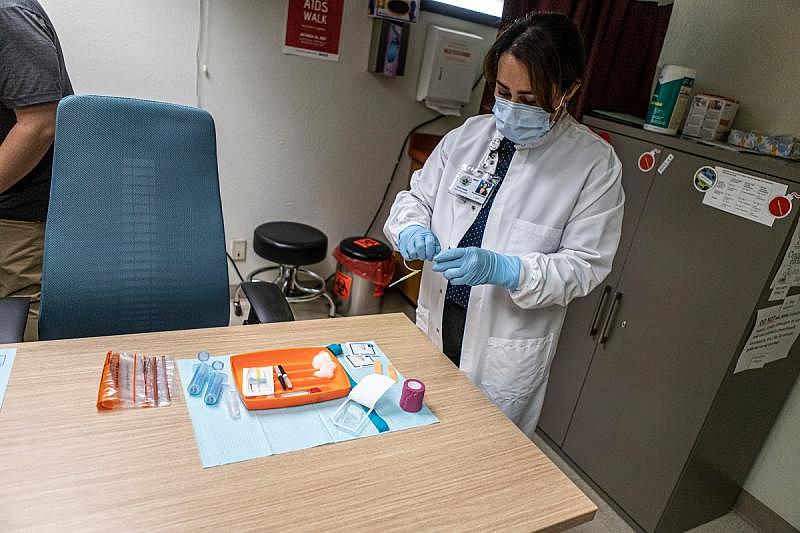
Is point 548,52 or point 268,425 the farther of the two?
point 548,52

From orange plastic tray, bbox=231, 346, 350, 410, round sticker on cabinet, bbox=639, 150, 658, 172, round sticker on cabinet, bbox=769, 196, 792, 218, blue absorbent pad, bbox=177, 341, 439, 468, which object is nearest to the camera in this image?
blue absorbent pad, bbox=177, 341, 439, 468

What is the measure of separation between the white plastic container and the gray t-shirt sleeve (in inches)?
74.5

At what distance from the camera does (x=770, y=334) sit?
5.24 ft

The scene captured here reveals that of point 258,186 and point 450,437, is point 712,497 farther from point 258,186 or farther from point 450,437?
point 258,186

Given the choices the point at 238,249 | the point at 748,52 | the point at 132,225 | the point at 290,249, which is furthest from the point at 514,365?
Answer: the point at 238,249

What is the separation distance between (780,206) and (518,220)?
2.56 ft

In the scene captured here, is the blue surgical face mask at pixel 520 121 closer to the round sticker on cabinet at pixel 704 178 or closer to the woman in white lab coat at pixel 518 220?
the woman in white lab coat at pixel 518 220

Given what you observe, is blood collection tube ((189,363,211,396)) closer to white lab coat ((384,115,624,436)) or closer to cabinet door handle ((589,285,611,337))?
white lab coat ((384,115,624,436))

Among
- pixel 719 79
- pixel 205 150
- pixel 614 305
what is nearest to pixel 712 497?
pixel 614 305

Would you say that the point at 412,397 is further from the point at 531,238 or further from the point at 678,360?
the point at 678,360

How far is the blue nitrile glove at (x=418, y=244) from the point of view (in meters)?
1.26

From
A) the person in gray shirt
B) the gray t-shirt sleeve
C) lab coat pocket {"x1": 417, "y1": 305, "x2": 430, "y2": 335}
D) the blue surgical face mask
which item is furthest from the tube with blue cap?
the gray t-shirt sleeve

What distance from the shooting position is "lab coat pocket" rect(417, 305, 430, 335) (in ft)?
4.95

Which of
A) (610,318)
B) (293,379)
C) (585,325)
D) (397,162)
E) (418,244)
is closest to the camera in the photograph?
(293,379)
